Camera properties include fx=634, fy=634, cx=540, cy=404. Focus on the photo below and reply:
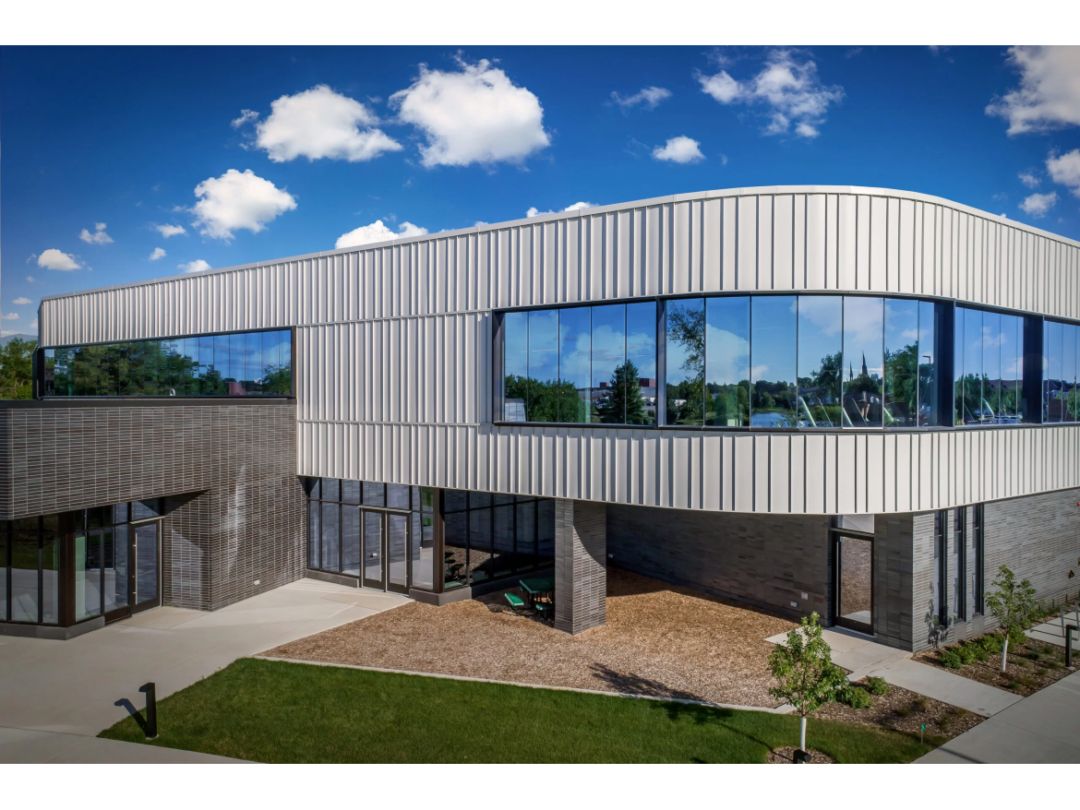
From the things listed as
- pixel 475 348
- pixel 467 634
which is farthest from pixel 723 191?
pixel 467 634

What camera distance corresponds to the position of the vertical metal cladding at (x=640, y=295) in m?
10.9

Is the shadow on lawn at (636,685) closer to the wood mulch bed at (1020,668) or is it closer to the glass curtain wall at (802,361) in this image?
the glass curtain wall at (802,361)

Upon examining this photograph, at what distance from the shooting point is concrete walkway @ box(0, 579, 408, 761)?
907 cm

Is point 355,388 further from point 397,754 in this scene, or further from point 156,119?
point 156,119

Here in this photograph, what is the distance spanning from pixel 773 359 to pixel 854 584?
5555mm

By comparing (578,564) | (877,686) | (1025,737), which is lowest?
(1025,737)

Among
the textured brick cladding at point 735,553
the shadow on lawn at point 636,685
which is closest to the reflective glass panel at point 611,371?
the shadow on lawn at point 636,685

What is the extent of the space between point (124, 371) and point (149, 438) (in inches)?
338

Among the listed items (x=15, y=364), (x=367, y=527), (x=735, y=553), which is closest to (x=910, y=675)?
(x=735, y=553)

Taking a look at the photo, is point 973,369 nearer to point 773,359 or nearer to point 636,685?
point 773,359

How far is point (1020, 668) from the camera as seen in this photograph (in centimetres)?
1131

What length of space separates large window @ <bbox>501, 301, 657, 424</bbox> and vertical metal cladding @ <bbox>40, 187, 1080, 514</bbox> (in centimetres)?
35

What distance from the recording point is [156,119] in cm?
2508

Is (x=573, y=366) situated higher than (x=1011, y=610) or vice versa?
(x=573, y=366)
